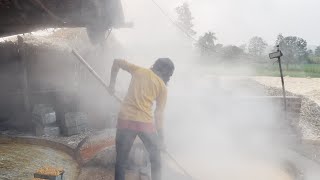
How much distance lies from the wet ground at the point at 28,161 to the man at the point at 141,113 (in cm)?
148

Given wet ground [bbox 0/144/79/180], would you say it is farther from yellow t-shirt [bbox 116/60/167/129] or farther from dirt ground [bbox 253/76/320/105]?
dirt ground [bbox 253/76/320/105]

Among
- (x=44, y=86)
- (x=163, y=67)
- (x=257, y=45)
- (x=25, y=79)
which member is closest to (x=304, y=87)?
(x=44, y=86)

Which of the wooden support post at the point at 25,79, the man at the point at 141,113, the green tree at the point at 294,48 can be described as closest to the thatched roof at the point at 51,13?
the man at the point at 141,113

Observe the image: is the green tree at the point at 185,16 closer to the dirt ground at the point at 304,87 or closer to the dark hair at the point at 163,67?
the dirt ground at the point at 304,87

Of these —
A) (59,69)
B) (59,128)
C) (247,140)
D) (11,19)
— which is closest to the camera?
(11,19)

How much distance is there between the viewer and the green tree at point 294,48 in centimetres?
6806

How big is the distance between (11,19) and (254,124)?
22.7 feet

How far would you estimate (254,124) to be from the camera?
9531 mm

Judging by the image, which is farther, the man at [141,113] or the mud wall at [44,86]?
the mud wall at [44,86]

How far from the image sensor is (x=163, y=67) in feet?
15.4

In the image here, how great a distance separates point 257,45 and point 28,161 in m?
99.8

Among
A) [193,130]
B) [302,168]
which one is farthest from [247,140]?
[302,168]

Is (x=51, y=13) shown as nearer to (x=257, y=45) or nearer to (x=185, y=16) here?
(x=185, y=16)

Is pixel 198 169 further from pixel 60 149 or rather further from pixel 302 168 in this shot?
pixel 60 149
